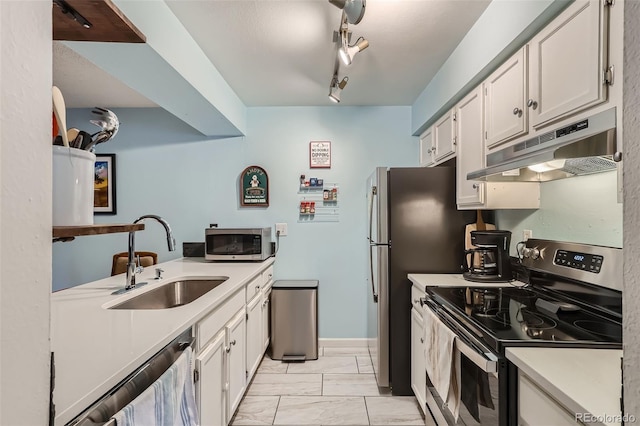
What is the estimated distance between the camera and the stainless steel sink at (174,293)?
1.88 m

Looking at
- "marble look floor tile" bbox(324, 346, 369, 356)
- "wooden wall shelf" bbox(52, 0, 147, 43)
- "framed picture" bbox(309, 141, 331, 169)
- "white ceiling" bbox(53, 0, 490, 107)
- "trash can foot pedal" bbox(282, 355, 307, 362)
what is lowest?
"marble look floor tile" bbox(324, 346, 369, 356)

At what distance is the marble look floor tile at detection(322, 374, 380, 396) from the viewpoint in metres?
2.48

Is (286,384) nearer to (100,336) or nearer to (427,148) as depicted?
(100,336)

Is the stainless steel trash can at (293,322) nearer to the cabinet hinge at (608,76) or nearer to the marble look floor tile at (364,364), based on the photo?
the marble look floor tile at (364,364)

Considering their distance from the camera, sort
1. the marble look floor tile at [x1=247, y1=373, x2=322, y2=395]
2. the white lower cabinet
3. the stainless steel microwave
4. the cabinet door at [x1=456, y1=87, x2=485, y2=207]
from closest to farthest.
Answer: the white lower cabinet
the cabinet door at [x1=456, y1=87, x2=485, y2=207]
the marble look floor tile at [x1=247, y1=373, x2=322, y2=395]
the stainless steel microwave

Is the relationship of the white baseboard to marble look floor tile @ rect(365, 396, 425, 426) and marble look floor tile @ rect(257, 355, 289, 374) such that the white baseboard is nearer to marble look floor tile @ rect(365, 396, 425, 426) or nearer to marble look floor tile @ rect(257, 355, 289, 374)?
marble look floor tile @ rect(257, 355, 289, 374)

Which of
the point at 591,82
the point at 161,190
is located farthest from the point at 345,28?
the point at 161,190

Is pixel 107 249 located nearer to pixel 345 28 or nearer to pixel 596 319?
pixel 345 28

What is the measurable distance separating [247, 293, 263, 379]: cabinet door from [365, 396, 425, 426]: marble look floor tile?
2.85 feet

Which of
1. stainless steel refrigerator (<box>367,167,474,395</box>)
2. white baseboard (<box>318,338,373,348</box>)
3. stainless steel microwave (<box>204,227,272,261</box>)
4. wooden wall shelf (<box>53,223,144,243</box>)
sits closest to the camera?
wooden wall shelf (<box>53,223,144,243</box>)

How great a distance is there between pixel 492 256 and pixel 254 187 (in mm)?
2218

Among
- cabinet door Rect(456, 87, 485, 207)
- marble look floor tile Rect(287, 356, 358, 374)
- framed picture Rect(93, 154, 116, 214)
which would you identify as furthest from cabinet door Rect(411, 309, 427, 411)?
framed picture Rect(93, 154, 116, 214)

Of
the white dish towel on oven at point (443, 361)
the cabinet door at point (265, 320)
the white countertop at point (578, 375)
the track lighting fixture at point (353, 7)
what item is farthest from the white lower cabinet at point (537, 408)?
the cabinet door at point (265, 320)

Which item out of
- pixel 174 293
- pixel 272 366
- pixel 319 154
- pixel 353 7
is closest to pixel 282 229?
pixel 319 154
